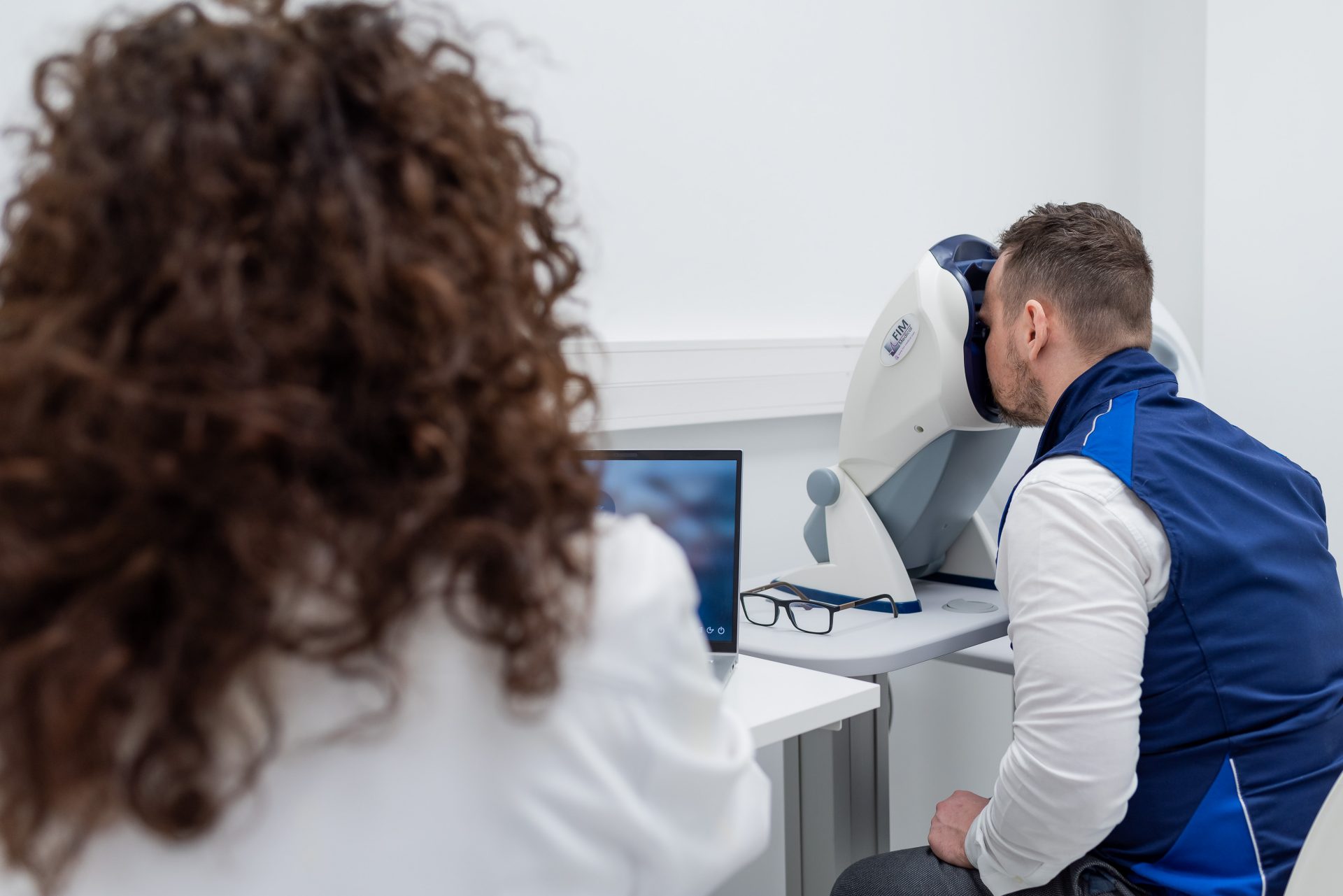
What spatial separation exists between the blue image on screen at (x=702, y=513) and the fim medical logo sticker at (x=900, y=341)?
0.40m

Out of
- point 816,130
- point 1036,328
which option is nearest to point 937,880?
point 1036,328

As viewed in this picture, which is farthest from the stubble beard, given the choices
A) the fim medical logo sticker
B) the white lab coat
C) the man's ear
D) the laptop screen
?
the white lab coat

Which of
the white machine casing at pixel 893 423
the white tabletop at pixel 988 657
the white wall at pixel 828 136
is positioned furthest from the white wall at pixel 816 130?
the white tabletop at pixel 988 657

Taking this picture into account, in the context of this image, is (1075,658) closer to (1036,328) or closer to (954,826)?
(954,826)

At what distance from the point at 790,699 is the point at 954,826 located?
33cm

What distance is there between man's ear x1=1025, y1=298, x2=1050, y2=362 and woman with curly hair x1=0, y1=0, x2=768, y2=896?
37.5 inches

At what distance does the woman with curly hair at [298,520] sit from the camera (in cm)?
45

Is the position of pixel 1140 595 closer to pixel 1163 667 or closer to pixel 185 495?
pixel 1163 667

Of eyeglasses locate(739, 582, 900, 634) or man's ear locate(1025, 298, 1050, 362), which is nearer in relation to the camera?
man's ear locate(1025, 298, 1050, 362)

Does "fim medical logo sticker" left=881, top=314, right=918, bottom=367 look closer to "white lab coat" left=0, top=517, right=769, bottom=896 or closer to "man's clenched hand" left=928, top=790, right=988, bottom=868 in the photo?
"man's clenched hand" left=928, top=790, right=988, bottom=868

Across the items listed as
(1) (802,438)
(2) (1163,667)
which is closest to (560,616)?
(2) (1163,667)

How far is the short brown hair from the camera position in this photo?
1.31 metres

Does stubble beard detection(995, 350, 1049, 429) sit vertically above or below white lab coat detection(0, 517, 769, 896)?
above

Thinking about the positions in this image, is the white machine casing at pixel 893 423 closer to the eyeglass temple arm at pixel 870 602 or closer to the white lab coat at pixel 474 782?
the eyeglass temple arm at pixel 870 602
